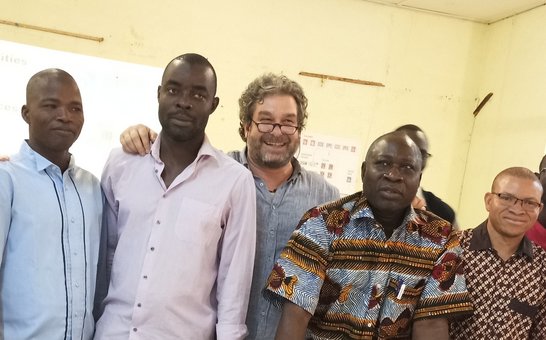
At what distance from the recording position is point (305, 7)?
4141 millimetres

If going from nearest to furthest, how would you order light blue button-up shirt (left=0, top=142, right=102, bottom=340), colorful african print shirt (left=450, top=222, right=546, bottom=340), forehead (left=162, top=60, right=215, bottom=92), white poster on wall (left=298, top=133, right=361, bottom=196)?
light blue button-up shirt (left=0, top=142, right=102, bottom=340) < forehead (left=162, top=60, right=215, bottom=92) < colorful african print shirt (left=450, top=222, right=546, bottom=340) < white poster on wall (left=298, top=133, right=361, bottom=196)

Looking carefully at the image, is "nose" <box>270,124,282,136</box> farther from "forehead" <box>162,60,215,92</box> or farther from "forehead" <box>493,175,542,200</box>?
"forehead" <box>493,175,542,200</box>

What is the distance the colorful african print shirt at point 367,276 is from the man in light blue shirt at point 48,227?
1.83 ft

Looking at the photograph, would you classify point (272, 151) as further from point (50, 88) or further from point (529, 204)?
point (529, 204)

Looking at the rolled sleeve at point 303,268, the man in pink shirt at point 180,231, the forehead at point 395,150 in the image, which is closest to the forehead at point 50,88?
the man in pink shirt at point 180,231

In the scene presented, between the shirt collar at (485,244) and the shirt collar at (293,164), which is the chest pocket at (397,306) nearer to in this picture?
the shirt collar at (485,244)

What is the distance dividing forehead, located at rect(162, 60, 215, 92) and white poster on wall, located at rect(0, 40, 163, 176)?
94.1 inches

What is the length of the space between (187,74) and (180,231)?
0.49 meters

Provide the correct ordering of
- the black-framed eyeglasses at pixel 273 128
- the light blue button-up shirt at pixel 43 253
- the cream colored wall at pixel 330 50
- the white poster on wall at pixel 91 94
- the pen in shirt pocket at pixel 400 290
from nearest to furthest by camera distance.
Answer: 1. the light blue button-up shirt at pixel 43 253
2. the pen in shirt pocket at pixel 400 290
3. the black-framed eyeglasses at pixel 273 128
4. the white poster on wall at pixel 91 94
5. the cream colored wall at pixel 330 50

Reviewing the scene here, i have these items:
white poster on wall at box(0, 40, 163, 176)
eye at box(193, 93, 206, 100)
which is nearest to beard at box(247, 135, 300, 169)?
eye at box(193, 93, 206, 100)

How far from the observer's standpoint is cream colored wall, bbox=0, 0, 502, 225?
3.84 m

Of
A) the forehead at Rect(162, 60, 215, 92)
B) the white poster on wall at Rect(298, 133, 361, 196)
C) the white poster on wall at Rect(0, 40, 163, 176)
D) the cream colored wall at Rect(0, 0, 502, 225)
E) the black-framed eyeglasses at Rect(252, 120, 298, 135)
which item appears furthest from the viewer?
the white poster on wall at Rect(298, 133, 361, 196)

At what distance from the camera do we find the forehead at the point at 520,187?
188 cm

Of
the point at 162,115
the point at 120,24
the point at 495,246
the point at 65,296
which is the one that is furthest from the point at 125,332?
the point at 120,24
